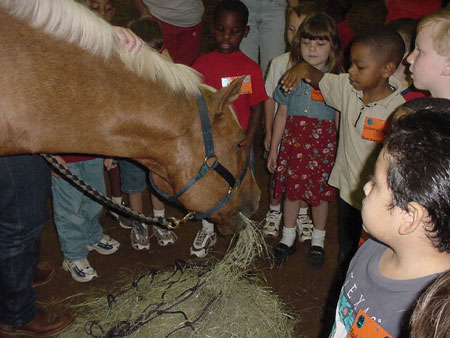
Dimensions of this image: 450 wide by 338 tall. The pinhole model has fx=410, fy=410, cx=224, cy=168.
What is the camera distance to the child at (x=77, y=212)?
246 centimetres

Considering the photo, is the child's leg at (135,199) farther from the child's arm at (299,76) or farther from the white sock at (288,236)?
the child's arm at (299,76)

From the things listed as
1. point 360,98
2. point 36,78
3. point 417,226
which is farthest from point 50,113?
point 360,98

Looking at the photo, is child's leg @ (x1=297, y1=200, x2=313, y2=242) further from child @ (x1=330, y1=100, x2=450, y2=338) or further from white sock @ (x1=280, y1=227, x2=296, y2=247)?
child @ (x1=330, y1=100, x2=450, y2=338)

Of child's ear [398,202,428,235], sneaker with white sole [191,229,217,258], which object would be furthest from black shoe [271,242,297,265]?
child's ear [398,202,428,235]

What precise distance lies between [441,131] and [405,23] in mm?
2040

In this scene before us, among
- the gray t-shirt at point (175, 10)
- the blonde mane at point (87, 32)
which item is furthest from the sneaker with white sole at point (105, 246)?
the gray t-shirt at point (175, 10)

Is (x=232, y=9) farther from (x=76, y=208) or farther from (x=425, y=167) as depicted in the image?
(x=425, y=167)

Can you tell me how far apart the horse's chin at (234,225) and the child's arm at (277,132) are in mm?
722

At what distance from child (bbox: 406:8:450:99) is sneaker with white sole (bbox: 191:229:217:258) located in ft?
5.74

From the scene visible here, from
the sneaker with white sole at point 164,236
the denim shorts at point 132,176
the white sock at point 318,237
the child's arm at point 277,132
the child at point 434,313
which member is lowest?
the sneaker with white sole at point 164,236

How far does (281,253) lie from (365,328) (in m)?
1.81

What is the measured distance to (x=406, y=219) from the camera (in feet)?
2.96

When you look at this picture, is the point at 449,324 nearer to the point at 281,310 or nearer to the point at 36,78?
the point at 36,78

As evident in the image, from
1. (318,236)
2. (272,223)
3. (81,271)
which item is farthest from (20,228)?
(318,236)
